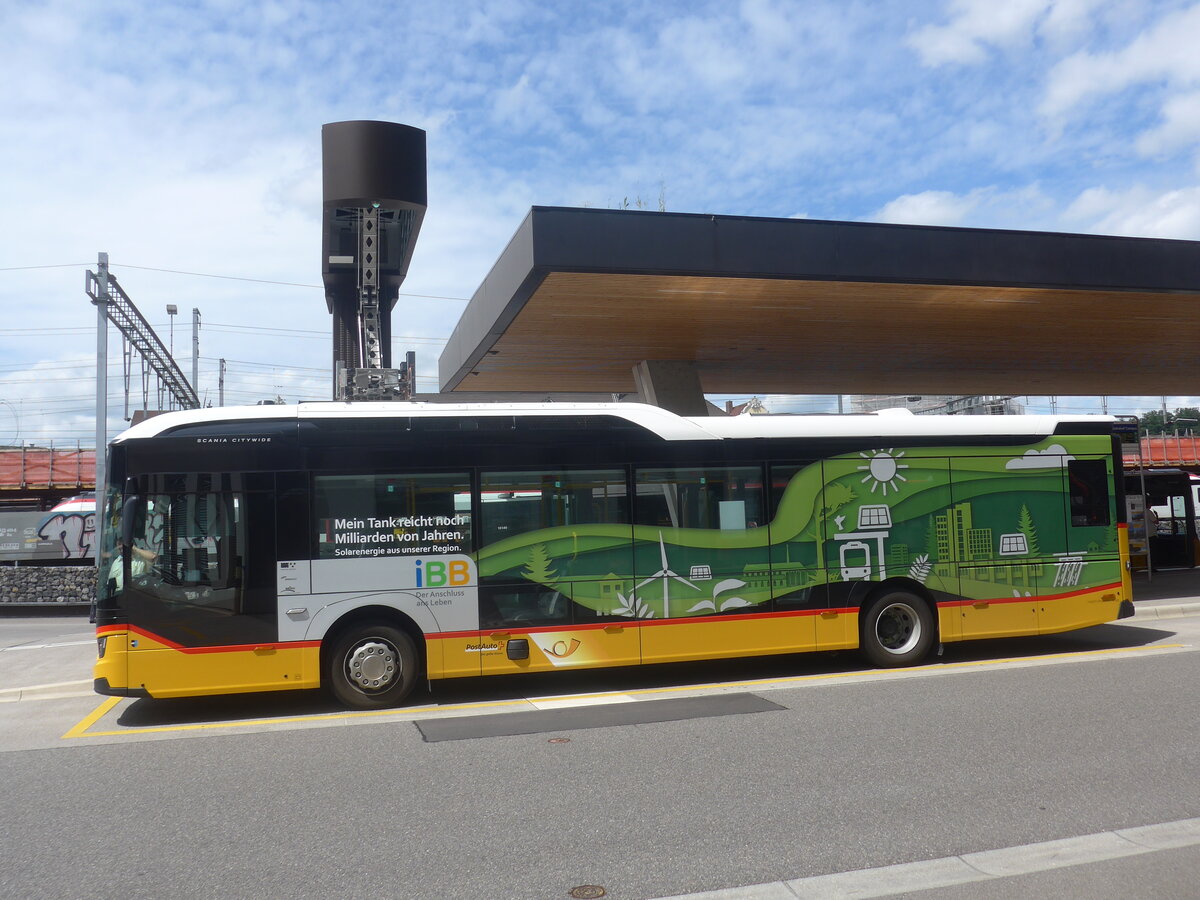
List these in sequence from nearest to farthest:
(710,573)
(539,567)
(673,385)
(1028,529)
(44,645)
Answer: (539,567) → (710,573) → (1028,529) → (44,645) → (673,385)

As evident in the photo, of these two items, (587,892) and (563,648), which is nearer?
(587,892)

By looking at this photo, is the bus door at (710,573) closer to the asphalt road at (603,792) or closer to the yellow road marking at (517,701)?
the yellow road marking at (517,701)

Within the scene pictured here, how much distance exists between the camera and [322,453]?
9.43 metres

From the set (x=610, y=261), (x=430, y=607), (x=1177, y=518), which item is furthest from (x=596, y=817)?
(x=1177, y=518)

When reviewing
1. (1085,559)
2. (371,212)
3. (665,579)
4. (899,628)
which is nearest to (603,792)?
(665,579)

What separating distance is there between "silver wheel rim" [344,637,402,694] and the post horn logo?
4.99ft

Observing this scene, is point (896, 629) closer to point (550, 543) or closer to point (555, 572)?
point (555, 572)

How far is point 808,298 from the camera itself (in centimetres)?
1415

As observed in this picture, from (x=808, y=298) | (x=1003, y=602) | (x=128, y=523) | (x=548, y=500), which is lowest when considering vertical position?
(x=1003, y=602)

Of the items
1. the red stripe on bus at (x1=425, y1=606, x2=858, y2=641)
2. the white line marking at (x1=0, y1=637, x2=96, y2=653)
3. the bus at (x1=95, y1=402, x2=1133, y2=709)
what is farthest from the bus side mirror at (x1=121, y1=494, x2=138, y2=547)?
the white line marking at (x1=0, y1=637, x2=96, y2=653)

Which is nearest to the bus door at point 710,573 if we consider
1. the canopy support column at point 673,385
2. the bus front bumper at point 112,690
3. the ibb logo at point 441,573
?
the ibb logo at point 441,573

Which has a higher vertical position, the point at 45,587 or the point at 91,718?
the point at 45,587

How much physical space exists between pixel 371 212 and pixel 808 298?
20226 millimetres

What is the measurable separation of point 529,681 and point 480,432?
2.96 metres
